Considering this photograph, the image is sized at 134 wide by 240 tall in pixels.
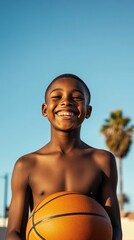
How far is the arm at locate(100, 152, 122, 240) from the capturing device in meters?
3.34

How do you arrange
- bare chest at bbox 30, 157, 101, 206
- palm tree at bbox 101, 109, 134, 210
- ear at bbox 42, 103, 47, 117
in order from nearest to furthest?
1. bare chest at bbox 30, 157, 101, 206
2. ear at bbox 42, 103, 47, 117
3. palm tree at bbox 101, 109, 134, 210

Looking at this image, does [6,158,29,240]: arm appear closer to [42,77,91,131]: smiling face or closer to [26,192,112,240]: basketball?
[26,192,112,240]: basketball

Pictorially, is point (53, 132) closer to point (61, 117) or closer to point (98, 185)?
point (61, 117)

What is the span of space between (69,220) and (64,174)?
0.57 meters

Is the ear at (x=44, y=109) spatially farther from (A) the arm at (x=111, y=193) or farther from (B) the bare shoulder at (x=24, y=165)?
(A) the arm at (x=111, y=193)

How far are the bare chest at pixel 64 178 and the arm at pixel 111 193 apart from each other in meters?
0.07

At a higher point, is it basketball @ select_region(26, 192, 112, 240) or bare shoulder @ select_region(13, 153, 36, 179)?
bare shoulder @ select_region(13, 153, 36, 179)

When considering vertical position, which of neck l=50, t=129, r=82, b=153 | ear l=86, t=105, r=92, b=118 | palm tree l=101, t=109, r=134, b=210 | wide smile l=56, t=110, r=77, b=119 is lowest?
neck l=50, t=129, r=82, b=153

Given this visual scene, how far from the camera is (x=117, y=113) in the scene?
39.9m

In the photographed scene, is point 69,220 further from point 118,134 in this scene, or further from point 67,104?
point 118,134

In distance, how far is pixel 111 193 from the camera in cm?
341

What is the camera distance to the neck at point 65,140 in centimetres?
350

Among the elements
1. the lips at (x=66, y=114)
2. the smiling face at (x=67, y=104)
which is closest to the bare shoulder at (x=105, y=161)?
the smiling face at (x=67, y=104)

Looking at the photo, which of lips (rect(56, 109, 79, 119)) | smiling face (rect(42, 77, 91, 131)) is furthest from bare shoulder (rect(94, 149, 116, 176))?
lips (rect(56, 109, 79, 119))
